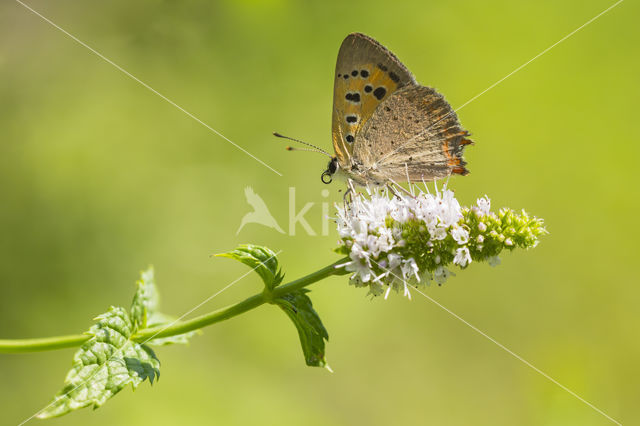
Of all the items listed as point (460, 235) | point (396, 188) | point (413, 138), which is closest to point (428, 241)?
point (460, 235)

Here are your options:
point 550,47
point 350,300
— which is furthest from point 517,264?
point 550,47

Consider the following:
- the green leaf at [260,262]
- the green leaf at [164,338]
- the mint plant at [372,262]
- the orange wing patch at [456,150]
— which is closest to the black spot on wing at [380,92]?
the orange wing patch at [456,150]

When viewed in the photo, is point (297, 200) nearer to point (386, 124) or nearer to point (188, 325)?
point (386, 124)

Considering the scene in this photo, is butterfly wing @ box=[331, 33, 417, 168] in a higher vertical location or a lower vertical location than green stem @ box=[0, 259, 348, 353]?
higher

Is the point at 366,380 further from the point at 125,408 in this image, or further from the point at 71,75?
the point at 71,75

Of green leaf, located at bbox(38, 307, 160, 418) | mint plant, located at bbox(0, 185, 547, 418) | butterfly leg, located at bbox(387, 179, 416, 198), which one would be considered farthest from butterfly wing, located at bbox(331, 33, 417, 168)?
green leaf, located at bbox(38, 307, 160, 418)

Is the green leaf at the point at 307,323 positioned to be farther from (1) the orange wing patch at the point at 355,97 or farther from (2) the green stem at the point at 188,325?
(1) the orange wing patch at the point at 355,97

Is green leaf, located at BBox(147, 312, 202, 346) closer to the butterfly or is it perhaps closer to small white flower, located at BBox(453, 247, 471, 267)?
→ small white flower, located at BBox(453, 247, 471, 267)
